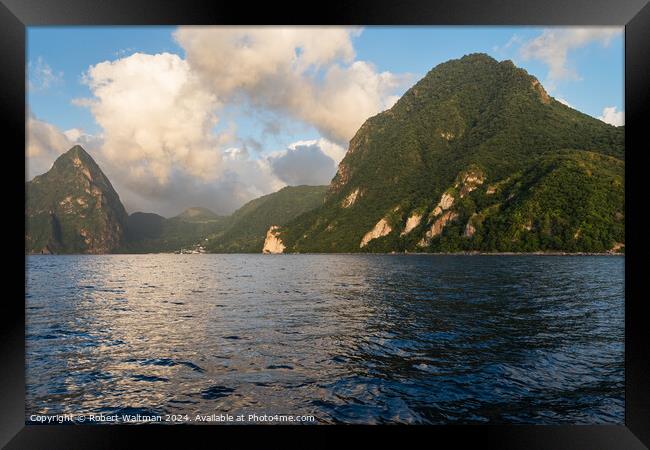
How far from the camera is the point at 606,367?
29.9 ft

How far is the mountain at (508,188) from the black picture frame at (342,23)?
113 metres

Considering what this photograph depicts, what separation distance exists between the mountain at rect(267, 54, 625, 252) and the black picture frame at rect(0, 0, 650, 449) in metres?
113

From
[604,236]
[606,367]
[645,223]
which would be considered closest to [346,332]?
[606,367]

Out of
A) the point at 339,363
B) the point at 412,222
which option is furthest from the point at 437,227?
the point at 339,363

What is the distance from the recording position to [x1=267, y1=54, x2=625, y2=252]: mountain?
102062 millimetres

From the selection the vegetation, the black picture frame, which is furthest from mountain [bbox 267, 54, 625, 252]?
the black picture frame

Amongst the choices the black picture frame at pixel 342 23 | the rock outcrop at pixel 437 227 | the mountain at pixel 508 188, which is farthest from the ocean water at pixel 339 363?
the rock outcrop at pixel 437 227

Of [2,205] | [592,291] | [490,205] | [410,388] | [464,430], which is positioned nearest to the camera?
[464,430]

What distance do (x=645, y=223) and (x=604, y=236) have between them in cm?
11507

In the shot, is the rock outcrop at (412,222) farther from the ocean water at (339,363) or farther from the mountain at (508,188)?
the ocean water at (339,363)

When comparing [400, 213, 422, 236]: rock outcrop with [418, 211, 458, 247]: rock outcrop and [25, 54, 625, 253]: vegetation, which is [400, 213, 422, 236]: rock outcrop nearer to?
[25, 54, 625, 253]: vegetation

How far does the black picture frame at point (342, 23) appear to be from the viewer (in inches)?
189

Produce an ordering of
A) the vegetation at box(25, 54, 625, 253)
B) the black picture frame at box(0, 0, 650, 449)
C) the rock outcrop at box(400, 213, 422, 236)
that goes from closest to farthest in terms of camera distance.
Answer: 1. the black picture frame at box(0, 0, 650, 449)
2. the vegetation at box(25, 54, 625, 253)
3. the rock outcrop at box(400, 213, 422, 236)

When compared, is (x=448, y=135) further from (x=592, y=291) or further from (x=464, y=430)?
(x=464, y=430)
